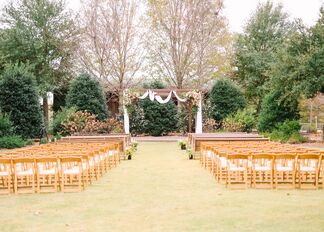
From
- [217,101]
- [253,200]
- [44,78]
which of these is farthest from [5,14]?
[253,200]

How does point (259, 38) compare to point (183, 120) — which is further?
point (259, 38)

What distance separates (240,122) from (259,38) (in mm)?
14021

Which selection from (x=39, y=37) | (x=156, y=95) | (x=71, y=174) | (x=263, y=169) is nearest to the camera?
(x=263, y=169)

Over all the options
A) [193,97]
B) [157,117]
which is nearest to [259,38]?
[157,117]

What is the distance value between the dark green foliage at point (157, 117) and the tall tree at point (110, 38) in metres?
4.48

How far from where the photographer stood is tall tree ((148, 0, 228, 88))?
40.7 metres

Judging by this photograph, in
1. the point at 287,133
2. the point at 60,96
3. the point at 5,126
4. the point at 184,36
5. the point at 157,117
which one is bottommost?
the point at 287,133

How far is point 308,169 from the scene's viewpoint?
1090cm

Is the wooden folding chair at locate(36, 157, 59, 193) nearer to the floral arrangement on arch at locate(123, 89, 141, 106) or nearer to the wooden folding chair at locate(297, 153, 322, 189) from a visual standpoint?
the wooden folding chair at locate(297, 153, 322, 189)

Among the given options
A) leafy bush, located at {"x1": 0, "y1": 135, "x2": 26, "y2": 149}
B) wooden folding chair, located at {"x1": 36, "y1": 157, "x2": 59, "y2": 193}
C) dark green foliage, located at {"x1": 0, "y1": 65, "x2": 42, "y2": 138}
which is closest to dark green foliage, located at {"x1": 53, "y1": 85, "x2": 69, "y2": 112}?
dark green foliage, located at {"x1": 0, "y1": 65, "x2": 42, "y2": 138}

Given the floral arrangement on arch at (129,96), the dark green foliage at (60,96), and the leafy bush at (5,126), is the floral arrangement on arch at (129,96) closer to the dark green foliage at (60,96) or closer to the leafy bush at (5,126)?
the leafy bush at (5,126)

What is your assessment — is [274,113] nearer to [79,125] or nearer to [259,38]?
[79,125]

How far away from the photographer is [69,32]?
39.8 meters

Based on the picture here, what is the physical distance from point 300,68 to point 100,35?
18716 millimetres
